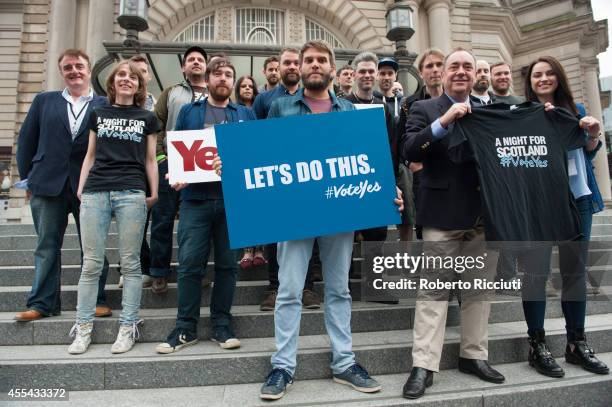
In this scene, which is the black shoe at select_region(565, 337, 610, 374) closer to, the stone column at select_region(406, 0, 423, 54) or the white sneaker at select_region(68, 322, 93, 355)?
the white sneaker at select_region(68, 322, 93, 355)

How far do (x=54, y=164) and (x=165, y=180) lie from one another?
1.01m

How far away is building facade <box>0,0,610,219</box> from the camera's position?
14938 mm

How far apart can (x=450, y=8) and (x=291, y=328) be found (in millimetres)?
20423

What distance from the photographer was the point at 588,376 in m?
2.96

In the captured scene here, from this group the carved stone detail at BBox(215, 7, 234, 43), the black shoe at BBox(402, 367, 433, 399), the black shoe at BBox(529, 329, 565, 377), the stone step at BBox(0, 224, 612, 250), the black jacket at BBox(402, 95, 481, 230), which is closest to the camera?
the black shoe at BBox(402, 367, 433, 399)

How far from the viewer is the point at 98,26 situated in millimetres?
14375

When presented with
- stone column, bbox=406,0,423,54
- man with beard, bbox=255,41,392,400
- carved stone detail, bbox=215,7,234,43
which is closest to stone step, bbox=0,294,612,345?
man with beard, bbox=255,41,392,400

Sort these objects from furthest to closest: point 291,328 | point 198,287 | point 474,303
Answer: point 198,287
point 474,303
point 291,328

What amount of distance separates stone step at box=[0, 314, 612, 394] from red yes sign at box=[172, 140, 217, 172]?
1525 mm

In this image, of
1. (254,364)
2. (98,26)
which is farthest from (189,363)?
(98,26)

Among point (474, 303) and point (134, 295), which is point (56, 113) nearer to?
point (134, 295)

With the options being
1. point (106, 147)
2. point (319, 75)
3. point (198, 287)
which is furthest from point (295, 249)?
point (106, 147)

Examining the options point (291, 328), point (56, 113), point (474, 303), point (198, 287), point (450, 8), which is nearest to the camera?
point (291, 328)

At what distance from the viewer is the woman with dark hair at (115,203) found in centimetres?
318
